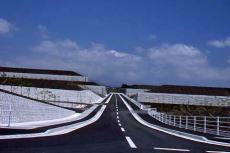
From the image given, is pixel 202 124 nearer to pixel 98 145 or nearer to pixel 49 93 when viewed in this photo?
pixel 98 145

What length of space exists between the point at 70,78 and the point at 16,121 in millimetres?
114336

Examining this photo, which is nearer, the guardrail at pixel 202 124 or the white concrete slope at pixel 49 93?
the guardrail at pixel 202 124

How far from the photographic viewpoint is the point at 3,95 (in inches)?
901

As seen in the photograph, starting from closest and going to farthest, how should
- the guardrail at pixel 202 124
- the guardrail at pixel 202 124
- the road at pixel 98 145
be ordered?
1. the road at pixel 98 145
2. the guardrail at pixel 202 124
3. the guardrail at pixel 202 124

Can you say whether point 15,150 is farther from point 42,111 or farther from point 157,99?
point 157,99

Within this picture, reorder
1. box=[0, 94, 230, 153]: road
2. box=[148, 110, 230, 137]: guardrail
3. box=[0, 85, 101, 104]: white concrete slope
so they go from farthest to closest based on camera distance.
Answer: box=[0, 85, 101, 104]: white concrete slope, box=[148, 110, 230, 137]: guardrail, box=[0, 94, 230, 153]: road

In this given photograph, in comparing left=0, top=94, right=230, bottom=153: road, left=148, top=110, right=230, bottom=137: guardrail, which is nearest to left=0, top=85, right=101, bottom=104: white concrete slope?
left=148, top=110, right=230, bottom=137: guardrail

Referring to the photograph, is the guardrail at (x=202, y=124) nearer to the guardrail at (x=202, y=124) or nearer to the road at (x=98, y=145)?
the guardrail at (x=202, y=124)

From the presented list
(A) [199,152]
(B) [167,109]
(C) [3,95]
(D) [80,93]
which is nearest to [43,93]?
(D) [80,93]

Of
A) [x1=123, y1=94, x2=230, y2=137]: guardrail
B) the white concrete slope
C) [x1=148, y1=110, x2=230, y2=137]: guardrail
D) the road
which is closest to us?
the road

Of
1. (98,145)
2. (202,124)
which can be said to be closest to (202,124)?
(202,124)

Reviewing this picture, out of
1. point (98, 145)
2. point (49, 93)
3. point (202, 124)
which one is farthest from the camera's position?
point (49, 93)

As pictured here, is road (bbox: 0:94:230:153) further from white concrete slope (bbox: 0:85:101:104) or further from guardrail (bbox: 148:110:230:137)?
white concrete slope (bbox: 0:85:101:104)

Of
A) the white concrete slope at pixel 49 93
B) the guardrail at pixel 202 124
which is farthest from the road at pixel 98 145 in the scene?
the white concrete slope at pixel 49 93
